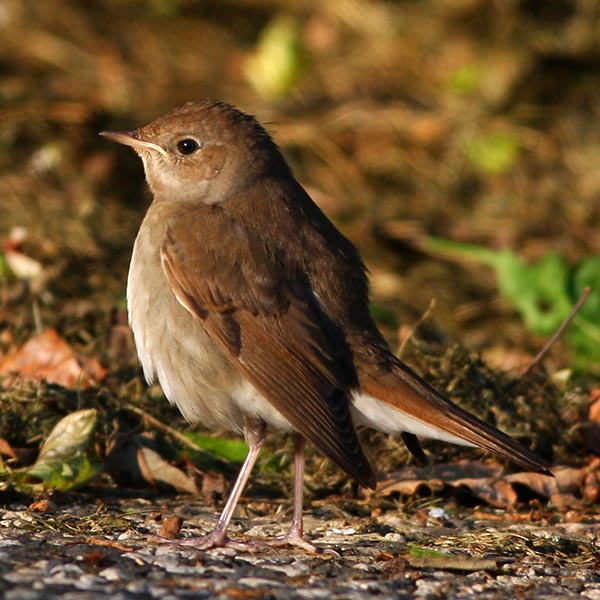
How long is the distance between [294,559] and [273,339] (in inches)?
37.5

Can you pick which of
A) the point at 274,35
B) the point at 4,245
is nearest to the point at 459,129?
the point at 274,35

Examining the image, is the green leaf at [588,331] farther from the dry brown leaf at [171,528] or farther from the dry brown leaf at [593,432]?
the dry brown leaf at [171,528]

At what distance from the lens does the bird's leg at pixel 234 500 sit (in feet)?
16.0

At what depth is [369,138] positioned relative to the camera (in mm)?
11500

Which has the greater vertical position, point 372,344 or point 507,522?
point 372,344

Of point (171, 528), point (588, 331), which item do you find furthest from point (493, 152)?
point (171, 528)

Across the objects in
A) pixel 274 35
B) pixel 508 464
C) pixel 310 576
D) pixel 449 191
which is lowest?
pixel 310 576

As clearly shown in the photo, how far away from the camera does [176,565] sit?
446cm

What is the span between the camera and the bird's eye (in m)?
5.99

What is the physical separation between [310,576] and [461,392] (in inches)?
87.2

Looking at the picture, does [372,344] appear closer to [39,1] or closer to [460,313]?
[460,313]

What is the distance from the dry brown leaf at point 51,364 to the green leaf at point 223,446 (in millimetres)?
630

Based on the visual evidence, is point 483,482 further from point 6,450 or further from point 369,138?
point 369,138

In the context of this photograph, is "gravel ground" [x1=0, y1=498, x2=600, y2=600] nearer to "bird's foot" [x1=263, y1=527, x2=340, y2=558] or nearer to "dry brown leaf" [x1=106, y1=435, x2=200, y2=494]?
"bird's foot" [x1=263, y1=527, x2=340, y2=558]
